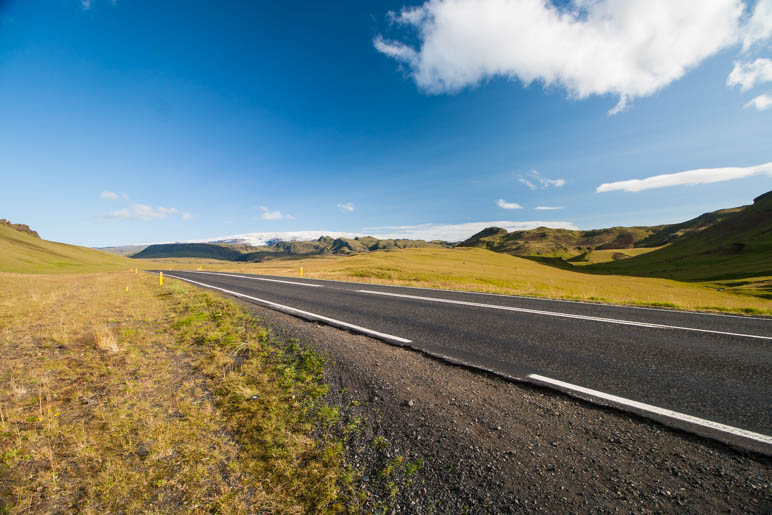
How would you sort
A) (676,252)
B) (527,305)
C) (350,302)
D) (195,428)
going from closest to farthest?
1. (195,428)
2. (527,305)
3. (350,302)
4. (676,252)

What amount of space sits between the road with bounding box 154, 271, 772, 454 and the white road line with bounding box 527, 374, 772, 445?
0.04 ft

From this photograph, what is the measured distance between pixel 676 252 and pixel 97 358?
167m

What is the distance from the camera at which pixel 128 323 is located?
8.01 m

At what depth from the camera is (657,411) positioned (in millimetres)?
3232

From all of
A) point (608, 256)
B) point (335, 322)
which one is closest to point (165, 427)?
point (335, 322)

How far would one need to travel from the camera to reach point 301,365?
16.2ft

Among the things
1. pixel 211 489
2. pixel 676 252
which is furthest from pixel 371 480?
pixel 676 252

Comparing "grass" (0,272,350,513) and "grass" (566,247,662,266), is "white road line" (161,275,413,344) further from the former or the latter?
"grass" (566,247,662,266)

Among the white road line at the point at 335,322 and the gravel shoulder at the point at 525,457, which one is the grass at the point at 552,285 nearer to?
the white road line at the point at 335,322

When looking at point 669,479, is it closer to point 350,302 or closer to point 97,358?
point 97,358

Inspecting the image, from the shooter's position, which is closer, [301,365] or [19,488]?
[19,488]

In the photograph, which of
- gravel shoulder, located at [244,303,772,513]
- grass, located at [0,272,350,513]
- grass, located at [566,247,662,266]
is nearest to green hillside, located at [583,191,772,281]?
grass, located at [566,247,662,266]

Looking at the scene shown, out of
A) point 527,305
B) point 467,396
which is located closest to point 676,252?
point 527,305

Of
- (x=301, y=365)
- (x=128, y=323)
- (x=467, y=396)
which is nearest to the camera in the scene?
(x=467, y=396)
